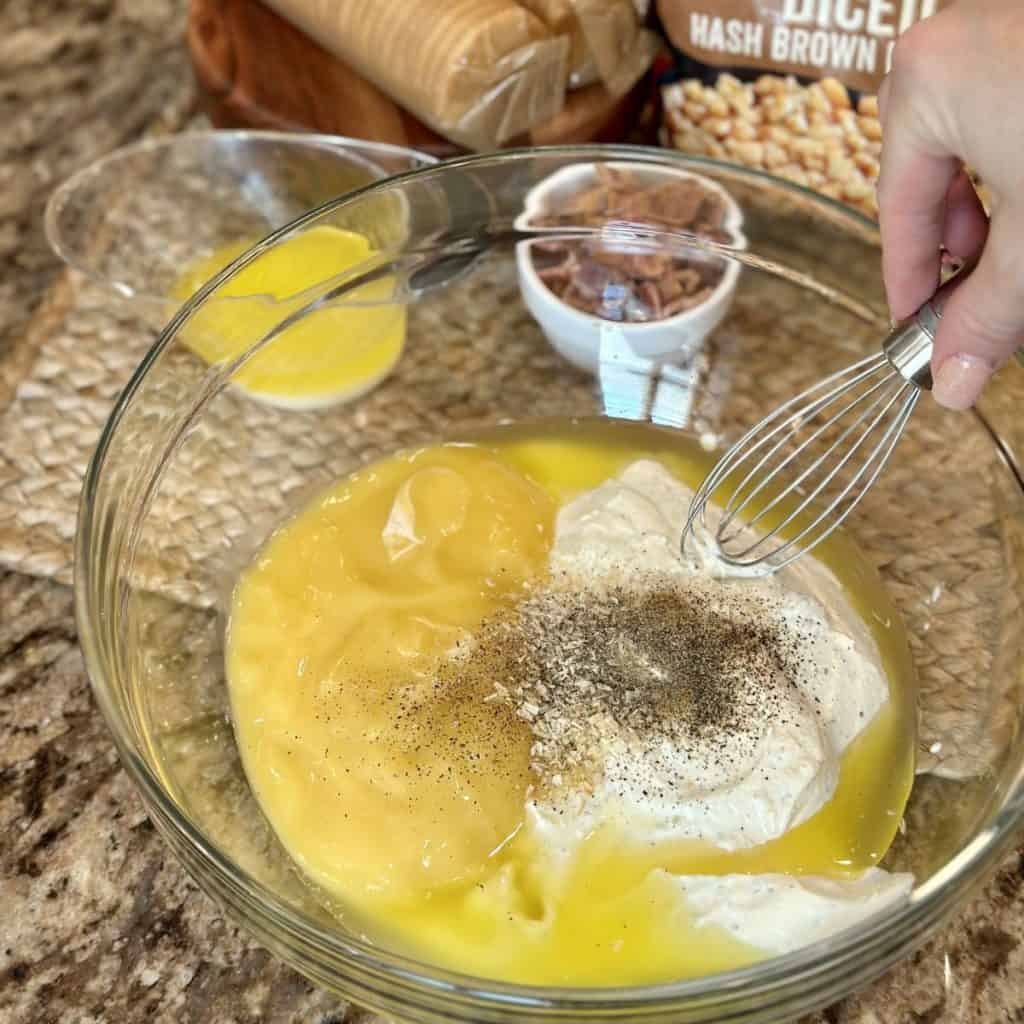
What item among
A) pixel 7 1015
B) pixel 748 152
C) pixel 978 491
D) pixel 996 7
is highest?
pixel 996 7

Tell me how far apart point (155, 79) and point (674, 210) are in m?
0.86

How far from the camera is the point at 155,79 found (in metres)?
1.63

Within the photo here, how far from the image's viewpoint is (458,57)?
117 cm

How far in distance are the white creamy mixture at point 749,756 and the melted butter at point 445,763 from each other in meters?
0.02

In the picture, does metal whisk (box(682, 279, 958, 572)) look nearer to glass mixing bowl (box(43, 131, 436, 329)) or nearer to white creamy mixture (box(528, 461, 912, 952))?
white creamy mixture (box(528, 461, 912, 952))

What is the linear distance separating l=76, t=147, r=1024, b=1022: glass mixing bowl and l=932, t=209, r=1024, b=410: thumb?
256 mm

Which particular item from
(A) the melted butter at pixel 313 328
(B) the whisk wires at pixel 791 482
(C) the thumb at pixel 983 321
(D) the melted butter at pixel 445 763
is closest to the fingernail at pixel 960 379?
(C) the thumb at pixel 983 321

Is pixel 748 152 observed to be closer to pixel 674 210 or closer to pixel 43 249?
pixel 674 210

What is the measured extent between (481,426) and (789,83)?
18.6 inches

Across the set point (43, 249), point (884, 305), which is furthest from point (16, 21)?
point (884, 305)

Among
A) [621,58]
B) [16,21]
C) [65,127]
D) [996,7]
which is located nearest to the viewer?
[996,7]

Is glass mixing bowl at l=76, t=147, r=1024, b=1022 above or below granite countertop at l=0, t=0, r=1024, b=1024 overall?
above

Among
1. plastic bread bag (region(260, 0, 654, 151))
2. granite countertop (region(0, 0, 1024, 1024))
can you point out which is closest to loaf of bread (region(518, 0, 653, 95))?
plastic bread bag (region(260, 0, 654, 151))

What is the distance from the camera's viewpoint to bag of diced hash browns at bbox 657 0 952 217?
3.82ft
